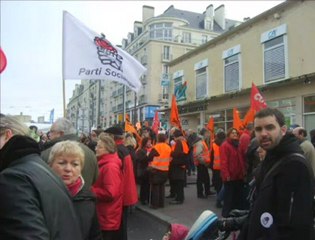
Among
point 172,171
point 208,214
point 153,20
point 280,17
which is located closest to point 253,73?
point 280,17

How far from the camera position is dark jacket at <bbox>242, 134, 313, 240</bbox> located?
94.7 inches

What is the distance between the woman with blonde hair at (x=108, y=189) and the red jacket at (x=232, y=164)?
369 cm

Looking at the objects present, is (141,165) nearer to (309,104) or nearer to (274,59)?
(309,104)

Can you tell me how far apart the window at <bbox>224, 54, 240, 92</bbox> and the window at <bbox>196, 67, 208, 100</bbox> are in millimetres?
2619

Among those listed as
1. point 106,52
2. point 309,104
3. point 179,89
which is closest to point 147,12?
point 179,89

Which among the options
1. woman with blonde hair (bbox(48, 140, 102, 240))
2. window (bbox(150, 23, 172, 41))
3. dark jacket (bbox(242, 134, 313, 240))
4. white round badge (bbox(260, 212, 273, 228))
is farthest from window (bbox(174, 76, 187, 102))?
window (bbox(150, 23, 172, 41))

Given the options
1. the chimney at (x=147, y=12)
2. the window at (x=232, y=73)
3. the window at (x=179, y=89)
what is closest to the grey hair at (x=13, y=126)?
the window at (x=232, y=73)

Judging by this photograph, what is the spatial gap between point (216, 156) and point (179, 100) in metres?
18.7

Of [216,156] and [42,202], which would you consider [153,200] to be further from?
[42,202]

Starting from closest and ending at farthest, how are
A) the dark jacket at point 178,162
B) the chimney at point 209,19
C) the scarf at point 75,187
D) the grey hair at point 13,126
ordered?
the grey hair at point 13,126 < the scarf at point 75,187 < the dark jacket at point 178,162 < the chimney at point 209,19

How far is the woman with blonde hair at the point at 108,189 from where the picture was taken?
14.7 ft

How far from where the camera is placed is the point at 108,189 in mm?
4477

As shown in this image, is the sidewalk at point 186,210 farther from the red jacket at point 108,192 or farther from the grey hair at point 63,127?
the grey hair at point 63,127

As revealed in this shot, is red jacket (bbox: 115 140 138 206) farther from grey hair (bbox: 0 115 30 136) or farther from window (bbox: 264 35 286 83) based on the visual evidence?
window (bbox: 264 35 286 83)
